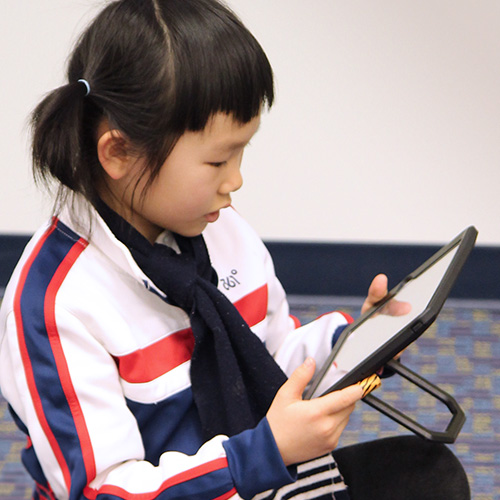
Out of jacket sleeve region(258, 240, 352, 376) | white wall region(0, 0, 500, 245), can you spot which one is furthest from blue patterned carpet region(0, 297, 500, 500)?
jacket sleeve region(258, 240, 352, 376)

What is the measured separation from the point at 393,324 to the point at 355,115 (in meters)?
0.76

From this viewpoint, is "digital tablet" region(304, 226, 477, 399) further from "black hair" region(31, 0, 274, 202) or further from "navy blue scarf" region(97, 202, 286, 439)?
"black hair" region(31, 0, 274, 202)

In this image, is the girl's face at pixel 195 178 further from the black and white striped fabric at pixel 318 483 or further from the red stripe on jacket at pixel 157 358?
the black and white striped fabric at pixel 318 483

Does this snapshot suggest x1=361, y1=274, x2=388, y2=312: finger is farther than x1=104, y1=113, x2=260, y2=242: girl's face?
Yes

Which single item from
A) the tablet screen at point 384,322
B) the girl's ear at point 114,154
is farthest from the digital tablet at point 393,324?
the girl's ear at point 114,154

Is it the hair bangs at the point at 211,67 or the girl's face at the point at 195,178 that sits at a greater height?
the hair bangs at the point at 211,67

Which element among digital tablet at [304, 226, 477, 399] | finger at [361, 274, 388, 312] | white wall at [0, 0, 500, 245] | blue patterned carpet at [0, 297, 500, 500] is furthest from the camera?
white wall at [0, 0, 500, 245]

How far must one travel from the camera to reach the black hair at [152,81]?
22.8 inches

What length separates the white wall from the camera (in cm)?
127

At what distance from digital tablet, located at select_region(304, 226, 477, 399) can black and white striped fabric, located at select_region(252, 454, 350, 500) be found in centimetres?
6

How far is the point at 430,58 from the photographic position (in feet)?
4.23

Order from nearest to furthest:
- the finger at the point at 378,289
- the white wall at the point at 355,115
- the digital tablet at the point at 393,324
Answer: the digital tablet at the point at 393,324
the finger at the point at 378,289
the white wall at the point at 355,115

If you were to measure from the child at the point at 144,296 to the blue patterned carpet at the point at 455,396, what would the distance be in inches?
19.7

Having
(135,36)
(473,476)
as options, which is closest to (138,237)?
(135,36)
